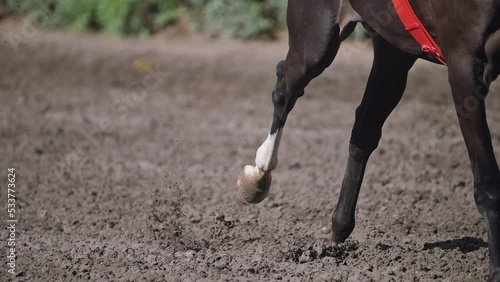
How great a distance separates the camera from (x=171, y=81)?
36.3 ft

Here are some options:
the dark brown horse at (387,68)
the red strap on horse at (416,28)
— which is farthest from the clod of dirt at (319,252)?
the red strap on horse at (416,28)

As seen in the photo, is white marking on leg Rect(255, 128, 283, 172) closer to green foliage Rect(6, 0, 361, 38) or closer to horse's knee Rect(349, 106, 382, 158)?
horse's knee Rect(349, 106, 382, 158)

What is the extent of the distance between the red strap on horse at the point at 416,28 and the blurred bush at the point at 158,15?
8.65m

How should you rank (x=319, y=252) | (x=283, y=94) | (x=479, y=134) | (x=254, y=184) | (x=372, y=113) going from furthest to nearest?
(x=254, y=184) < (x=283, y=94) < (x=372, y=113) < (x=319, y=252) < (x=479, y=134)

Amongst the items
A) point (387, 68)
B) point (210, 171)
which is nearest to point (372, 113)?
point (387, 68)

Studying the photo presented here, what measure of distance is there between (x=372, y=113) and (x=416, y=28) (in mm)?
1048

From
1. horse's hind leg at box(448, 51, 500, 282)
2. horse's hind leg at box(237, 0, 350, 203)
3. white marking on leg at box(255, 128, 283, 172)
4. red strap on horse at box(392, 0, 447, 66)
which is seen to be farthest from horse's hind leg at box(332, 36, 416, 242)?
horse's hind leg at box(448, 51, 500, 282)

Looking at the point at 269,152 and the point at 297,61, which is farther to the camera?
the point at 269,152

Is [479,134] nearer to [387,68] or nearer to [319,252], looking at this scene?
[387,68]

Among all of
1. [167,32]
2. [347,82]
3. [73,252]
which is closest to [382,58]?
[73,252]

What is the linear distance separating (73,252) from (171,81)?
20.1 ft

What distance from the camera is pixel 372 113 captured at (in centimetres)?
548

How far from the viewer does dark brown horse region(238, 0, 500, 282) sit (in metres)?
4.13

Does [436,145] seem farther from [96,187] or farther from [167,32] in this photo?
[167,32]
